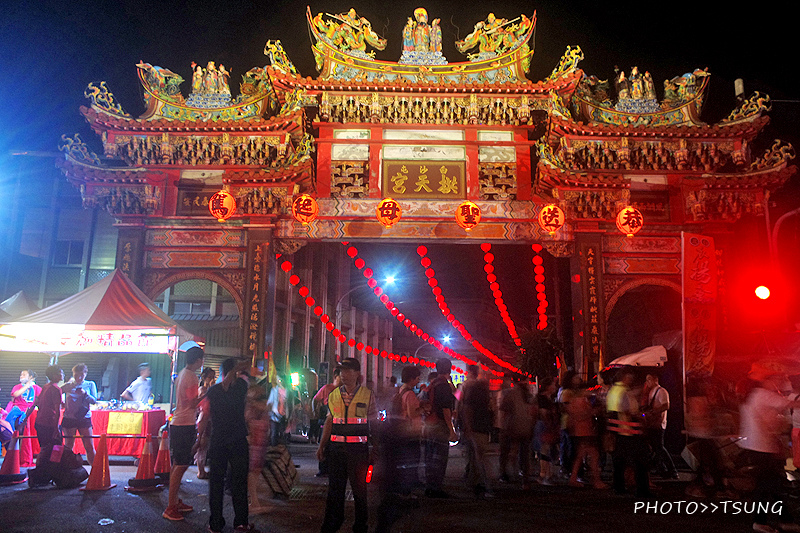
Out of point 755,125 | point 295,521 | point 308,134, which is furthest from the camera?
point 308,134

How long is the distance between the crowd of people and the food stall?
2.97ft

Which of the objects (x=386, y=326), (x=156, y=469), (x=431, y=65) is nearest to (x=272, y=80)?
(x=431, y=65)

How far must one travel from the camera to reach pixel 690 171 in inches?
560

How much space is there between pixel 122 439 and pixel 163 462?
3.08 metres

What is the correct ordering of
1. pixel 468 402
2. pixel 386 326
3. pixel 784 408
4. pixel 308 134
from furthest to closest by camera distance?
pixel 386 326
pixel 308 134
pixel 468 402
pixel 784 408

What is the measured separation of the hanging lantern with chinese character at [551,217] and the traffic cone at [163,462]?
31.2 ft

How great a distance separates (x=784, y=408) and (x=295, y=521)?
18.3 ft

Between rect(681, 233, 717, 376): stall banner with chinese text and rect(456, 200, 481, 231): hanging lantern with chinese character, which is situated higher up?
rect(456, 200, 481, 231): hanging lantern with chinese character

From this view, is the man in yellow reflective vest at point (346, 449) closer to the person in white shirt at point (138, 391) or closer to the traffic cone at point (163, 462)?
the traffic cone at point (163, 462)

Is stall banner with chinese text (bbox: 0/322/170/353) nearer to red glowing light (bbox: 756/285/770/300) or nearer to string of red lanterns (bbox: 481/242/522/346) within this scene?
string of red lanterns (bbox: 481/242/522/346)

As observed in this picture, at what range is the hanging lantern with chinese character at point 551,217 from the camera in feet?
44.6

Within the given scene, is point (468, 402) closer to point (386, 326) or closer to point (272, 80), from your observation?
point (272, 80)

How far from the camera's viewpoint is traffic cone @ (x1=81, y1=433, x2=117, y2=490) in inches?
333

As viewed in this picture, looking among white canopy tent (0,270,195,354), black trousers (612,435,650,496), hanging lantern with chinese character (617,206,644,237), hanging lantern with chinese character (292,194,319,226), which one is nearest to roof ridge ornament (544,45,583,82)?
hanging lantern with chinese character (617,206,644,237)
